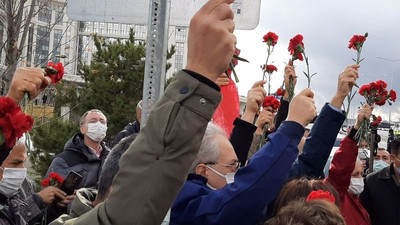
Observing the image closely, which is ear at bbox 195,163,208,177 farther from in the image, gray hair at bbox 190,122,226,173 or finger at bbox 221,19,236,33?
finger at bbox 221,19,236,33

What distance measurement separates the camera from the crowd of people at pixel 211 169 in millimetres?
1348

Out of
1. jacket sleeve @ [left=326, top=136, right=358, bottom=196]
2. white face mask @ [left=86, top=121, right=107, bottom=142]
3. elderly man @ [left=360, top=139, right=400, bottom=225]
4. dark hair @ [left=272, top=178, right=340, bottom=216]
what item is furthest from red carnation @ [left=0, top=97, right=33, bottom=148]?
white face mask @ [left=86, top=121, right=107, bottom=142]

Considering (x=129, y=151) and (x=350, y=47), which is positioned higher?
(x=350, y=47)

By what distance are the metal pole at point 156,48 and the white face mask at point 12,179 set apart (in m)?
1.61

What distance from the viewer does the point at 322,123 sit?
3.15 metres

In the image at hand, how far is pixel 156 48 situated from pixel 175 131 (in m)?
1.12

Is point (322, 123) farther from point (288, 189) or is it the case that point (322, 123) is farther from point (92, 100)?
point (92, 100)

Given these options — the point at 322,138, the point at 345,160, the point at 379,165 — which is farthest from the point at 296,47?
the point at 379,165

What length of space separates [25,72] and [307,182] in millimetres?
1621

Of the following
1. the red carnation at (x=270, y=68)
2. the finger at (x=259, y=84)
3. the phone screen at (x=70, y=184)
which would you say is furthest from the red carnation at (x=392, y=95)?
the phone screen at (x=70, y=184)

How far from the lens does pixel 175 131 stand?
4.39 feet

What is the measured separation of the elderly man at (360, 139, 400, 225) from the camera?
4344mm

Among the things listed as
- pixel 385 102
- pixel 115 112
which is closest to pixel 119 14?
pixel 385 102

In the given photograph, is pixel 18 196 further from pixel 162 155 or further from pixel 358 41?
pixel 162 155
